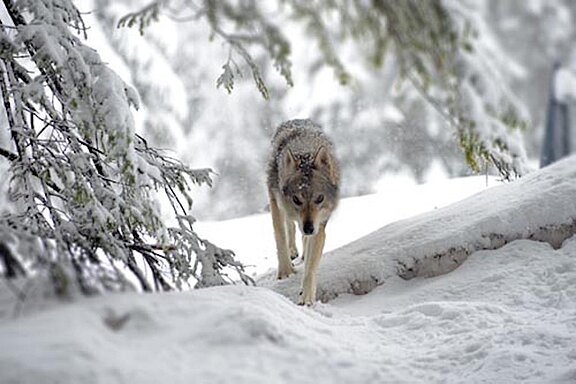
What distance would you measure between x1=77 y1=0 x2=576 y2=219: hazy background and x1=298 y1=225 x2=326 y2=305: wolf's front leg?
59.1 inches

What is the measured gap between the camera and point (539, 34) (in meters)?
3.62

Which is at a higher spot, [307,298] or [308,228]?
[308,228]

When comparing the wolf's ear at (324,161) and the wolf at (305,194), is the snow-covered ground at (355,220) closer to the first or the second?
the wolf at (305,194)

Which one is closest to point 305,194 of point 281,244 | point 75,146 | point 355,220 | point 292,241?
point 281,244

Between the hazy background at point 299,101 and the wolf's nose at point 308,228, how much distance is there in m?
1.38

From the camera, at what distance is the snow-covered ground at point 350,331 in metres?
2.35

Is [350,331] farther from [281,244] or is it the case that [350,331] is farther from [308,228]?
[281,244]

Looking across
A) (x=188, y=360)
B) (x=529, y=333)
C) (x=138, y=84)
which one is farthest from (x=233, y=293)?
(x=138, y=84)

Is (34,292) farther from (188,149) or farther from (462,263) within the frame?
(188,149)

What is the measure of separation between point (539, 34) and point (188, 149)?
1565 centimetres

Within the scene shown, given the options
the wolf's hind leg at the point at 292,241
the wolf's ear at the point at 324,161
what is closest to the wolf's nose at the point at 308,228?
the wolf's ear at the point at 324,161

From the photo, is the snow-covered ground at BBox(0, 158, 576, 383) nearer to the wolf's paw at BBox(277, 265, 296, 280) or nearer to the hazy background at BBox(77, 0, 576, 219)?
the wolf's paw at BBox(277, 265, 296, 280)

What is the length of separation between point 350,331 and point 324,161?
10.2 ft

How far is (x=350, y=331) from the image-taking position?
402 centimetres
